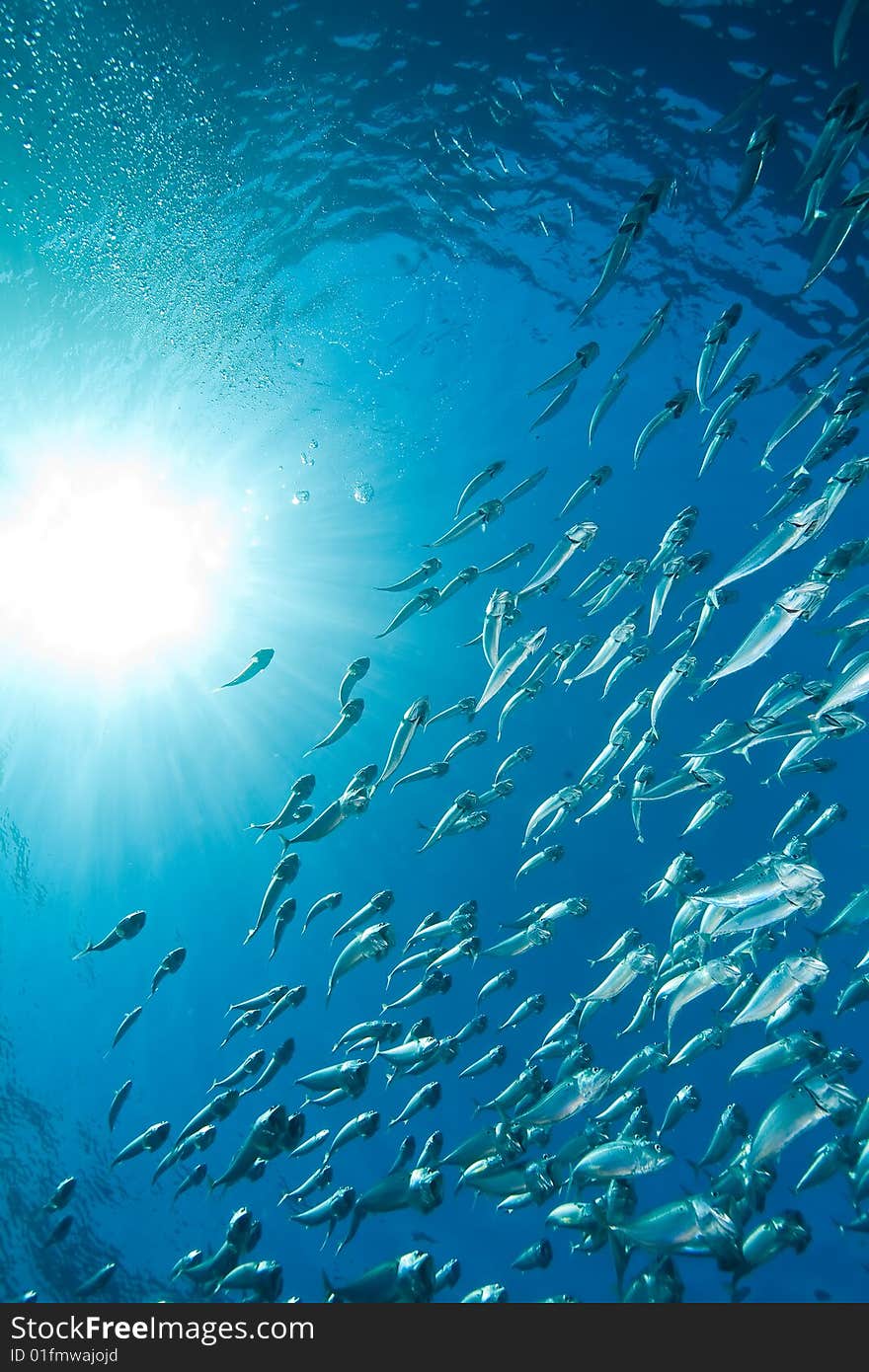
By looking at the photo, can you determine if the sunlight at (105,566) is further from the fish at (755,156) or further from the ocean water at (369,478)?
the fish at (755,156)

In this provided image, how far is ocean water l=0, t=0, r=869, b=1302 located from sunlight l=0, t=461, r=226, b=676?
15cm

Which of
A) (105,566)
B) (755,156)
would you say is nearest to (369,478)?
(105,566)

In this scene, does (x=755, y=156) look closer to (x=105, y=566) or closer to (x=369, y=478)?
(x=369, y=478)

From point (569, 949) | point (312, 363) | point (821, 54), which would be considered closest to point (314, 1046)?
point (569, 949)

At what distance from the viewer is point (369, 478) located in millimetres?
14500

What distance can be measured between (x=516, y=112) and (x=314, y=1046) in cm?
2815

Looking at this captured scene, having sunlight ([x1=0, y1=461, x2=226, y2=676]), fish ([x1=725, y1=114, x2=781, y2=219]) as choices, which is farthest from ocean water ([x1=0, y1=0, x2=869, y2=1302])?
fish ([x1=725, y1=114, x2=781, y2=219])

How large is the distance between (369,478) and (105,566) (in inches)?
295

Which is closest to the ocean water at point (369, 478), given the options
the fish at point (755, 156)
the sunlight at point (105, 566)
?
the sunlight at point (105, 566)

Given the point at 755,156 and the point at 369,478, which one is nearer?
the point at 755,156

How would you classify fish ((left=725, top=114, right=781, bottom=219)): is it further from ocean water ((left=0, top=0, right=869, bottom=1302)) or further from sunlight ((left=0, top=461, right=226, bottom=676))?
sunlight ((left=0, top=461, right=226, bottom=676))

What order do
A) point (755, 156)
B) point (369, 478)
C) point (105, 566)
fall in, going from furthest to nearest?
point (105, 566) < point (369, 478) < point (755, 156)

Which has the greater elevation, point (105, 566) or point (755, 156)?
point (105, 566)

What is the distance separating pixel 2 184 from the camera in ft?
33.4
